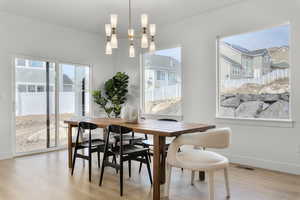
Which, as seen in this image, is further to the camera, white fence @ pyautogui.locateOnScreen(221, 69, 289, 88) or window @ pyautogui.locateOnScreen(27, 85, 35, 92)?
window @ pyautogui.locateOnScreen(27, 85, 35, 92)

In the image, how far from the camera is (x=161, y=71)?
5367 millimetres

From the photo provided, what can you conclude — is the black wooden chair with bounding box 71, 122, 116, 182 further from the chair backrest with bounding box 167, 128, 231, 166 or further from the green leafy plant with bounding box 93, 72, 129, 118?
the green leafy plant with bounding box 93, 72, 129, 118

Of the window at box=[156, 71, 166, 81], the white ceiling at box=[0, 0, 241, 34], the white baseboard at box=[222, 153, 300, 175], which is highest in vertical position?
the white ceiling at box=[0, 0, 241, 34]

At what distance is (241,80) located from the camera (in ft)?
13.3

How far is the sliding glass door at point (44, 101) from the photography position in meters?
4.58

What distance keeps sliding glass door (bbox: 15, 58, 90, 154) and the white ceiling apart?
3.19 feet

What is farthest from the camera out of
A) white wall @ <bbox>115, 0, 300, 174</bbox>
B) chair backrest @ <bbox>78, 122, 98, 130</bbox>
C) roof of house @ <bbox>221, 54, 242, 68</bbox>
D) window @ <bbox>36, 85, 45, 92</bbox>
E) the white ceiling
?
window @ <bbox>36, 85, 45, 92</bbox>

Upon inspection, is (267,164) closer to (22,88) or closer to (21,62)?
(22,88)

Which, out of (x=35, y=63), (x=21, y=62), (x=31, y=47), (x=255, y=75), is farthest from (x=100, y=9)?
(x=255, y=75)

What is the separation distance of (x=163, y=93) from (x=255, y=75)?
6.87 feet

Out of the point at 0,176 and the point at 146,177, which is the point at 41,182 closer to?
the point at 0,176

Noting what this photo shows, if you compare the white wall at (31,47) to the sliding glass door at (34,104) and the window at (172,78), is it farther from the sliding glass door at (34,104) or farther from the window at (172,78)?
the window at (172,78)

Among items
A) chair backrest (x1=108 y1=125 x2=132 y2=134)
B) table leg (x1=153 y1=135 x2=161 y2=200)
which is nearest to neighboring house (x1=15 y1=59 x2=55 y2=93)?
chair backrest (x1=108 y1=125 x2=132 y2=134)

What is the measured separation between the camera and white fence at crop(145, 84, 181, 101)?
5020 mm
